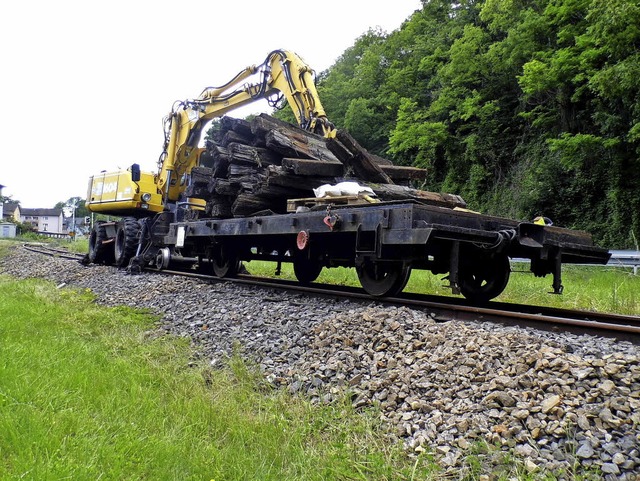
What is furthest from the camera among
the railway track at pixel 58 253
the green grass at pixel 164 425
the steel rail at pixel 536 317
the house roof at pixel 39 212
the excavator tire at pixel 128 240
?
the house roof at pixel 39 212

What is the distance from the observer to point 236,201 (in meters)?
8.16

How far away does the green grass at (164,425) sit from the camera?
268 cm

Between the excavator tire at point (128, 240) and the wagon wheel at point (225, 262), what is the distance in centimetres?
437

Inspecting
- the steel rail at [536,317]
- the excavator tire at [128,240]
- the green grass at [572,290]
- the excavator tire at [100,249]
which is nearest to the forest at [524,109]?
the green grass at [572,290]

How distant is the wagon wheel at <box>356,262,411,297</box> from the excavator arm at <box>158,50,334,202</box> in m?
2.85

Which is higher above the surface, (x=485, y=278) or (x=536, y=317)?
(x=485, y=278)

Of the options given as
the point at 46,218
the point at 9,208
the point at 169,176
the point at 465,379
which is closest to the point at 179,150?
the point at 169,176

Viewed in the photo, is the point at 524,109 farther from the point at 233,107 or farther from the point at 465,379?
the point at 465,379

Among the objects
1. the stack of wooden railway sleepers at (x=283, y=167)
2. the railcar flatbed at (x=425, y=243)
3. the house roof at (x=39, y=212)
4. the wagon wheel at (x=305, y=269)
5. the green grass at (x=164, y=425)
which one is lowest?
the green grass at (x=164, y=425)

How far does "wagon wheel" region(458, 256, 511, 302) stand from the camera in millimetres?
6617

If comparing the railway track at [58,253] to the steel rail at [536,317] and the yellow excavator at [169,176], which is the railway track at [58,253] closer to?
the yellow excavator at [169,176]

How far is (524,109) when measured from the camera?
78.8 feet

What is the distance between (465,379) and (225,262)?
737cm

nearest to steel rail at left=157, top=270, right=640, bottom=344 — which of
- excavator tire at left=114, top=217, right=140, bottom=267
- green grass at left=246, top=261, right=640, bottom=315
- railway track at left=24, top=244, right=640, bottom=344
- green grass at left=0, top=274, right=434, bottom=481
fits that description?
railway track at left=24, top=244, right=640, bottom=344
